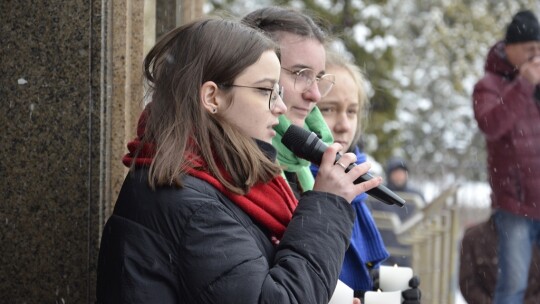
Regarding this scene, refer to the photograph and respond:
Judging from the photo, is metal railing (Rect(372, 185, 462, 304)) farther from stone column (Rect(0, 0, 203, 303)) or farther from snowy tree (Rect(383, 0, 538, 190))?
snowy tree (Rect(383, 0, 538, 190))

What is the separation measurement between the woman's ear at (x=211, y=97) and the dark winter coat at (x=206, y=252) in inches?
9.7

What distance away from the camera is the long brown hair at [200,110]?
8.12ft

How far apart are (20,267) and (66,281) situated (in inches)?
6.2

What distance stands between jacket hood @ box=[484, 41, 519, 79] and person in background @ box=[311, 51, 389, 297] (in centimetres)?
223

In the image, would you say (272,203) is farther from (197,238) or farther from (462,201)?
(462,201)

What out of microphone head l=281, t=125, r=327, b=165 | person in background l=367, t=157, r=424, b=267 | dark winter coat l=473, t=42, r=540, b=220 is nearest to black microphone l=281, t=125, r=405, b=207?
microphone head l=281, t=125, r=327, b=165

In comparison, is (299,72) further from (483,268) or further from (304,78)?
(483,268)

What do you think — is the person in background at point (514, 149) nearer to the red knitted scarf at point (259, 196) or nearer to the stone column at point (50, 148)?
the stone column at point (50, 148)

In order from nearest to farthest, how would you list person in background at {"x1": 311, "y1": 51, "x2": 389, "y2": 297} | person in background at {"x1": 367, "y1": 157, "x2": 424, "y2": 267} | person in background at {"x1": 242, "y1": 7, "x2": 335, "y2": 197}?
person in background at {"x1": 242, "y1": 7, "x2": 335, "y2": 197} < person in background at {"x1": 311, "y1": 51, "x2": 389, "y2": 297} < person in background at {"x1": 367, "y1": 157, "x2": 424, "y2": 267}

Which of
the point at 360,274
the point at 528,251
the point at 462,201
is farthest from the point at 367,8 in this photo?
the point at 360,274

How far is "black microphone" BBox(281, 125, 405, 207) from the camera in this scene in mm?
2668

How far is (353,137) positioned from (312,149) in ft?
3.48

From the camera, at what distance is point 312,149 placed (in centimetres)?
268

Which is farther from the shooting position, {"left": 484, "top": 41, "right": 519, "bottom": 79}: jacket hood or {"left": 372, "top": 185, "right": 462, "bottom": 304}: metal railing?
{"left": 372, "top": 185, "right": 462, "bottom": 304}: metal railing
